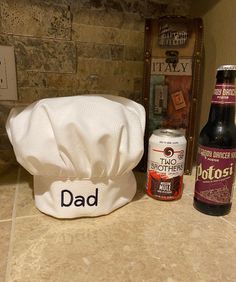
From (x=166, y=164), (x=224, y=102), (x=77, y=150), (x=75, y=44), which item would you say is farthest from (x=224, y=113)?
(x=75, y=44)

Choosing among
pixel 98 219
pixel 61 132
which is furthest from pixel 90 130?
pixel 98 219

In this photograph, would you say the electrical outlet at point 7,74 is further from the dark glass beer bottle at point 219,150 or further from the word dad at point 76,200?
the dark glass beer bottle at point 219,150

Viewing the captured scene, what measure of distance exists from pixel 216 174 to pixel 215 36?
1.41ft

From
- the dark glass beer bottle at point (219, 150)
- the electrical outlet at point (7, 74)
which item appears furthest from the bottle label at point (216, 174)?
the electrical outlet at point (7, 74)

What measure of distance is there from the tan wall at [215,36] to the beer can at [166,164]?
10.9 inches

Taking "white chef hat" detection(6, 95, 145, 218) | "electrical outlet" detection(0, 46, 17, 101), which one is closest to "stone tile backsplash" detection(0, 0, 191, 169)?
"electrical outlet" detection(0, 46, 17, 101)

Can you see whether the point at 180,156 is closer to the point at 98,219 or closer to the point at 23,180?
the point at 98,219

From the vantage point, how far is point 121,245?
1.40 ft

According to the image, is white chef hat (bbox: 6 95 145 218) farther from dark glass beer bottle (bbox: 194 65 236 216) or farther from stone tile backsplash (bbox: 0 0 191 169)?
stone tile backsplash (bbox: 0 0 191 169)

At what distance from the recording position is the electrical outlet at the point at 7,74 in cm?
70

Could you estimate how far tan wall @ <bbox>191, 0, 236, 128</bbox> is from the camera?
0.67m

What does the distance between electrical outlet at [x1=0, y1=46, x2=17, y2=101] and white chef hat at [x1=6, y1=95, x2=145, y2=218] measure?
0.81 ft

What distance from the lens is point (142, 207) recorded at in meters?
0.56

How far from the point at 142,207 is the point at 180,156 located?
13 centimetres
